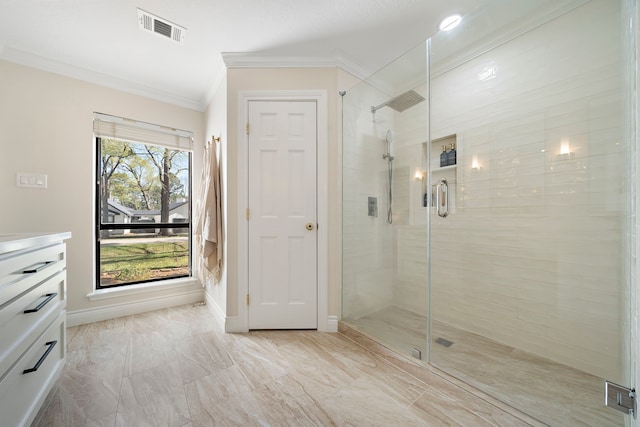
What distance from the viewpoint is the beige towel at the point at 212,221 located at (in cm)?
229

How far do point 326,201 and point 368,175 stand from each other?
50 cm

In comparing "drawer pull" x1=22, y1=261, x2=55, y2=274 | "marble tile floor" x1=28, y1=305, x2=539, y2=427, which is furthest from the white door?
"drawer pull" x1=22, y1=261, x2=55, y2=274

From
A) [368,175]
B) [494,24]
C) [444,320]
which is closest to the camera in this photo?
[494,24]

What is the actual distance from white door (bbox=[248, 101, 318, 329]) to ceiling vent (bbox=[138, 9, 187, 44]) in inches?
27.3

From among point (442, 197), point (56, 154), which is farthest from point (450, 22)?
point (56, 154)

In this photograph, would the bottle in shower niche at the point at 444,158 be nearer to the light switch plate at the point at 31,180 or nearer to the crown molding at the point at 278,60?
the crown molding at the point at 278,60

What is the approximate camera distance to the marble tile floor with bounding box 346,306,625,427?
1237 millimetres

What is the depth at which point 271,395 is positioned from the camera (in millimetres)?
1402

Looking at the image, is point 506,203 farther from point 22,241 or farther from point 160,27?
point 160,27

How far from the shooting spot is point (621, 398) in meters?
1.11

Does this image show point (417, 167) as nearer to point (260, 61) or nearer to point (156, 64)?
Result: point (260, 61)

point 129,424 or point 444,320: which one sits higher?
point 444,320

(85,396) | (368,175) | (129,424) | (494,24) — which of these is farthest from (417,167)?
(85,396)

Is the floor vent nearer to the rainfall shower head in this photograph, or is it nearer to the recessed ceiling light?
the rainfall shower head
